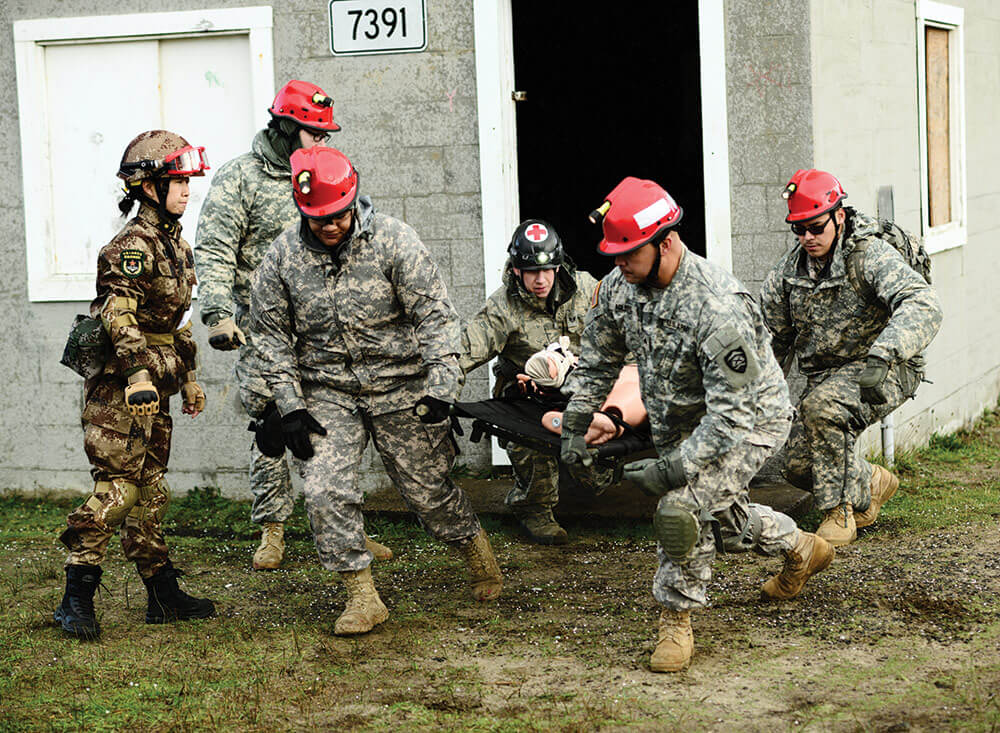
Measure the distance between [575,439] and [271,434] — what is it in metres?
1.37

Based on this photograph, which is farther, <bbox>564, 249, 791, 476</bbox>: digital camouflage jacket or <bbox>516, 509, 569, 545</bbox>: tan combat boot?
<bbox>516, 509, 569, 545</bbox>: tan combat boot

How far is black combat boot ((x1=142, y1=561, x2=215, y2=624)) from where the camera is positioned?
594 centimetres

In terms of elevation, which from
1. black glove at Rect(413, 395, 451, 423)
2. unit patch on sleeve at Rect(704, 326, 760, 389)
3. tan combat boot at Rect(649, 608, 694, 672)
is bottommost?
tan combat boot at Rect(649, 608, 694, 672)

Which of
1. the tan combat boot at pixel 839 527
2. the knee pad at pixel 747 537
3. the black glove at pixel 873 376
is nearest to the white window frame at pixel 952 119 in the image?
the tan combat boot at pixel 839 527

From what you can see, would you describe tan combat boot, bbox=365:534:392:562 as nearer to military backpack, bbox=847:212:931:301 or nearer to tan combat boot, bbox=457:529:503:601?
tan combat boot, bbox=457:529:503:601

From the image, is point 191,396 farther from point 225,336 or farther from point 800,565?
point 800,565

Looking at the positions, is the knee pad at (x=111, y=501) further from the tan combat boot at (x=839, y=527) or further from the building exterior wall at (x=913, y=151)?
the building exterior wall at (x=913, y=151)

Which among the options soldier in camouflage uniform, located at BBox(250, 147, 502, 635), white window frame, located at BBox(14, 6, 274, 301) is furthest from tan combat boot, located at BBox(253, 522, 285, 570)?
white window frame, located at BBox(14, 6, 274, 301)

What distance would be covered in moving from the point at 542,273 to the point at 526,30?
14.9 ft

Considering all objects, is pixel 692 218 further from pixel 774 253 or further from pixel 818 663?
pixel 818 663

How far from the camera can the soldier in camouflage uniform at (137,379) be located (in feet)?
18.5

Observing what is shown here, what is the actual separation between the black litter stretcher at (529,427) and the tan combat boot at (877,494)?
1.63 meters

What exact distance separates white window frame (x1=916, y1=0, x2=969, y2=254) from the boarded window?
38 millimetres

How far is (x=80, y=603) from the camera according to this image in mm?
5723
